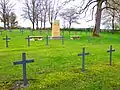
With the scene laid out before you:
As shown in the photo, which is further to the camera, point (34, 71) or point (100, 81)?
point (34, 71)

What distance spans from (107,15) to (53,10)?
1628cm

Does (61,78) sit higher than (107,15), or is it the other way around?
(107,15)

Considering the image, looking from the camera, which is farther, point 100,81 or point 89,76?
point 89,76

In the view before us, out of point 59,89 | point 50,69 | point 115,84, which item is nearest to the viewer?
point 59,89

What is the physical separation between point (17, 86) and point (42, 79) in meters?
1.12

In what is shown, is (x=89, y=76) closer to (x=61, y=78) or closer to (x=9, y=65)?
(x=61, y=78)

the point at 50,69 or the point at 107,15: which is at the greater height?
the point at 107,15

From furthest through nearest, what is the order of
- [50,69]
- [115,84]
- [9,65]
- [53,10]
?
1. [53,10]
2. [9,65]
3. [50,69]
4. [115,84]

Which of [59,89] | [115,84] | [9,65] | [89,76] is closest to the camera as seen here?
[59,89]

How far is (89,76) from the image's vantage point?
32.6ft

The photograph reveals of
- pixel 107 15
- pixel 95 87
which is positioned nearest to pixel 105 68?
pixel 95 87

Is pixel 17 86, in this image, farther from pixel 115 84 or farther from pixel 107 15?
pixel 107 15

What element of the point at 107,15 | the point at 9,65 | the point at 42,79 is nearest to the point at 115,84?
the point at 42,79

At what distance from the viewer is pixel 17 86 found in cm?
839
